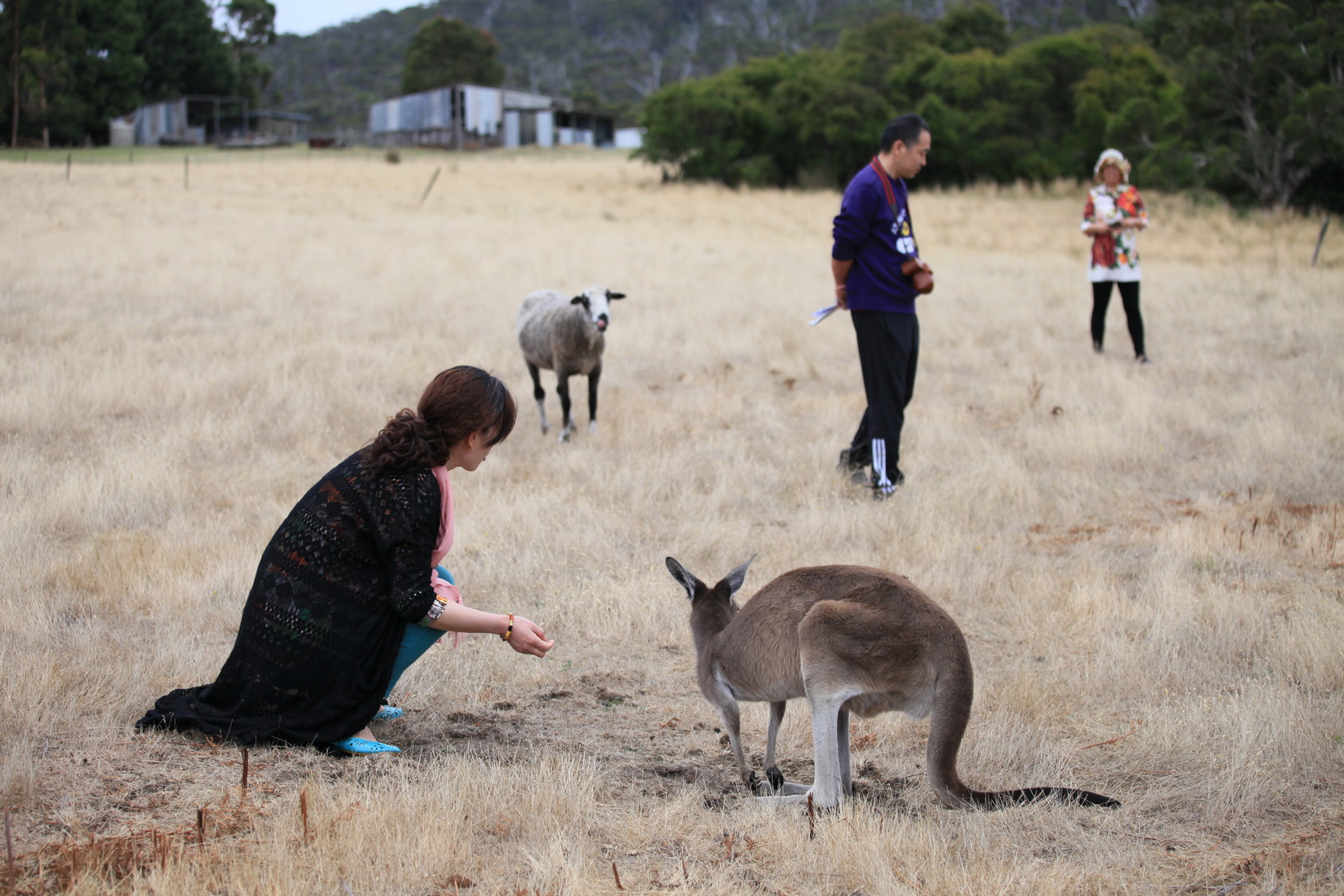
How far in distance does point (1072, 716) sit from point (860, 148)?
106 ft

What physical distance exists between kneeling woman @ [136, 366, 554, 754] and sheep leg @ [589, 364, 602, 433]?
5.42m

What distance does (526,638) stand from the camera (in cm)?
366

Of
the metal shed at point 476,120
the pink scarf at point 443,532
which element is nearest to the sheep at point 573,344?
the pink scarf at point 443,532

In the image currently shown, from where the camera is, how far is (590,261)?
19078mm

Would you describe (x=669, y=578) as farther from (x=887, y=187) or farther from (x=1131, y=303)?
(x=1131, y=303)

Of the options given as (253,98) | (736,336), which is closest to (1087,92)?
(736,336)

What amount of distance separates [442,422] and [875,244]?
165 inches

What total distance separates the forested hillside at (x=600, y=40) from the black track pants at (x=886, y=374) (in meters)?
76.0

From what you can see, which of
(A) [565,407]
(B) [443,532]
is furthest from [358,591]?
(A) [565,407]

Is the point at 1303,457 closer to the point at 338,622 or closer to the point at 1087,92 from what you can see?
the point at 338,622

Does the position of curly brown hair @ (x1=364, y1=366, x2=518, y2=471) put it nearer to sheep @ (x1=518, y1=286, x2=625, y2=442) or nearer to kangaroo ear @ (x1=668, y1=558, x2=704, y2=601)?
kangaroo ear @ (x1=668, y1=558, x2=704, y2=601)

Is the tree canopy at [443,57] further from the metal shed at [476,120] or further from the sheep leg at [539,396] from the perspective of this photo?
the sheep leg at [539,396]

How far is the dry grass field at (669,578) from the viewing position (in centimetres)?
325

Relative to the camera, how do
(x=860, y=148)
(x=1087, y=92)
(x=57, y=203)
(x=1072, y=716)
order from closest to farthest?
(x=1072, y=716) < (x=57, y=203) < (x=1087, y=92) < (x=860, y=148)
